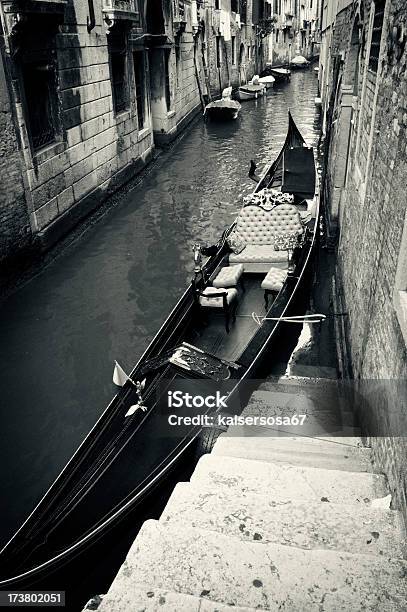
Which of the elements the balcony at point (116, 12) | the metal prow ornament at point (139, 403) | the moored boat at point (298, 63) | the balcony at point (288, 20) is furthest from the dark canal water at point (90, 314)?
the balcony at point (288, 20)

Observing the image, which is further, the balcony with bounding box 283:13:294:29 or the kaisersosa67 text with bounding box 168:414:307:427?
the balcony with bounding box 283:13:294:29

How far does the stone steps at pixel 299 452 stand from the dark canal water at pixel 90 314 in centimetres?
167

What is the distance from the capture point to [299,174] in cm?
791

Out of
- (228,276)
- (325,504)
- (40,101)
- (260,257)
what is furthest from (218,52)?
(325,504)

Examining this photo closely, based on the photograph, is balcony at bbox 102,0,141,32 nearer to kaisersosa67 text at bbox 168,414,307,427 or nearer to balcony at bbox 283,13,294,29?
kaisersosa67 text at bbox 168,414,307,427

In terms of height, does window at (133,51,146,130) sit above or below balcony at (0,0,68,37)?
below

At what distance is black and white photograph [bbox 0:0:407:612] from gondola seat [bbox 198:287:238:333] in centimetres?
5

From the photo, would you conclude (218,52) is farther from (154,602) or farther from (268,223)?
(154,602)

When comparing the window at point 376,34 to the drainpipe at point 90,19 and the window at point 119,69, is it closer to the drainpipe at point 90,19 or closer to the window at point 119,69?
the drainpipe at point 90,19

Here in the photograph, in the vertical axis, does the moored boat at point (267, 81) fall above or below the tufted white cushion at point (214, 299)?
above

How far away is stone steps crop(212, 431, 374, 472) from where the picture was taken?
280 cm

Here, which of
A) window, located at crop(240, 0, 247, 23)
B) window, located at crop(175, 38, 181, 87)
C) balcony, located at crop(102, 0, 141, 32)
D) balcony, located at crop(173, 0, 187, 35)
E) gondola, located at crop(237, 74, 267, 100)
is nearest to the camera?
balcony, located at crop(102, 0, 141, 32)

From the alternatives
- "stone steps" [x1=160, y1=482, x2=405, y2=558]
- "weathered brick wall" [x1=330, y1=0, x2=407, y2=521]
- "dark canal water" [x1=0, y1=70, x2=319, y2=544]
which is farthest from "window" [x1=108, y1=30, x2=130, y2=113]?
"stone steps" [x1=160, y1=482, x2=405, y2=558]

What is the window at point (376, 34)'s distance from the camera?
395cm
